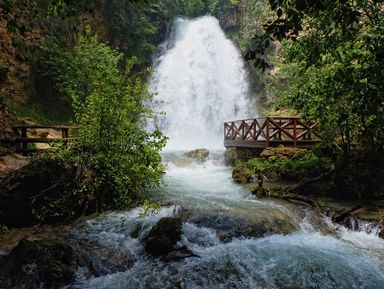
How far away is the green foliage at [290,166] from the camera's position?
10820mm

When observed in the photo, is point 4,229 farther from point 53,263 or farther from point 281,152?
point 281,152

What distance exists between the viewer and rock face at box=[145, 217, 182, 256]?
6.18 metres

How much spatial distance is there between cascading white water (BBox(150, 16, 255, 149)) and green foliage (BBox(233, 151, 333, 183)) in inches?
394

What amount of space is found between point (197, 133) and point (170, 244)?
60.3 feet

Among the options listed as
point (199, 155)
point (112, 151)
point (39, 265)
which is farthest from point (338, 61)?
point (199, 155)

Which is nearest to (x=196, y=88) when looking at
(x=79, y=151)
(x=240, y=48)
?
(x=240, y=48)

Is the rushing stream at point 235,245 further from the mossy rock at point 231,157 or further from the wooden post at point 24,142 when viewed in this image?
the wooden post at point 24,142

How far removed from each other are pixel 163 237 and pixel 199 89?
20.2m

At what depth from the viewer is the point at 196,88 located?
25.6m

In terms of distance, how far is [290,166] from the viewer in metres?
11.9

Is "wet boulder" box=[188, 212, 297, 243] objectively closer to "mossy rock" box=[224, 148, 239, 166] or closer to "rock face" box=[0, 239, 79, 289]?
"rock face" box=[0, 239, 79, 289]

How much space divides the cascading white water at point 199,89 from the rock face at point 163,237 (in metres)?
15.9

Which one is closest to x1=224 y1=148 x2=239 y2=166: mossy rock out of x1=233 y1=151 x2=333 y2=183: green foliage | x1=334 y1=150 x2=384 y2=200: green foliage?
x1=233 y1=151 x2=333 y2=183: green foliage

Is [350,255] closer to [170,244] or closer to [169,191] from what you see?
[170,244]
